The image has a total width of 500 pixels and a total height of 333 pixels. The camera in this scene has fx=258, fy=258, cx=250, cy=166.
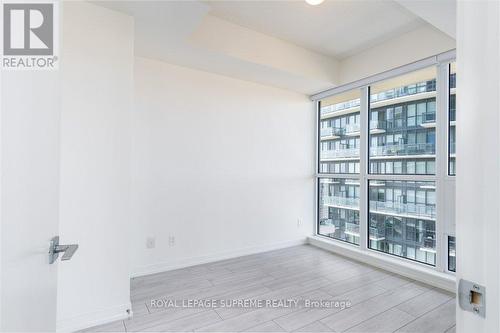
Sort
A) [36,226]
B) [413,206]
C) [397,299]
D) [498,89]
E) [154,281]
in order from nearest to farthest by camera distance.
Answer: [498,89] → [36,226] → [397,299] → [154,281] → [413,206]

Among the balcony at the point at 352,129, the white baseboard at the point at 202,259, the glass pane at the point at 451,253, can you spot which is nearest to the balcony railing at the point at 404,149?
the balcony at the point at 352,129

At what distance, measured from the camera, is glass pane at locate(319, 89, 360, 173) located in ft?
12.9

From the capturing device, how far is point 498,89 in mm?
435

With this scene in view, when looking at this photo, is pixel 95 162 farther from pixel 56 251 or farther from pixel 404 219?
pixel 404 219

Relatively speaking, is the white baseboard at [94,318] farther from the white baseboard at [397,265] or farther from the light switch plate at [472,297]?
the white baseboard at [397,265]

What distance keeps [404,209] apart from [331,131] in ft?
5.42

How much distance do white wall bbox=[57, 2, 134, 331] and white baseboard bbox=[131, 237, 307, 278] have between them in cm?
86

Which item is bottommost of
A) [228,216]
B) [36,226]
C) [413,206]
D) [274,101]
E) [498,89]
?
[228,216]

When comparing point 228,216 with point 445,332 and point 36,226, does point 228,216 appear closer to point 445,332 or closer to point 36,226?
point 445,332

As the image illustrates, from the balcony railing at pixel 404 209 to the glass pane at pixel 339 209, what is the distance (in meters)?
0.30

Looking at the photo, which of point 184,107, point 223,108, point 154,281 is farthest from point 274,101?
point 154,281

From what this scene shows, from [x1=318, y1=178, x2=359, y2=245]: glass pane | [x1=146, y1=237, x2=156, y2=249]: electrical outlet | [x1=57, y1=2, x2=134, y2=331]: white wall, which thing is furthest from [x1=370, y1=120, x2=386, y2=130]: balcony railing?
[x1=146, y1=237, x2=156, y2=249]: electrical outlet

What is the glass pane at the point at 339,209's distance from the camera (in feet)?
12.9

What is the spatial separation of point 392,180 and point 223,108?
2.47 metres
